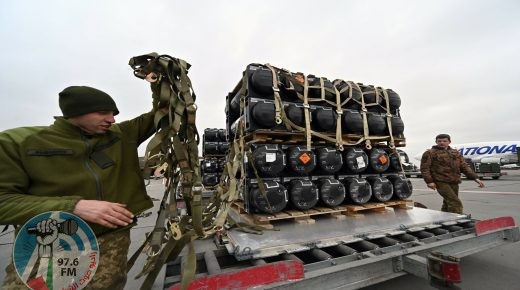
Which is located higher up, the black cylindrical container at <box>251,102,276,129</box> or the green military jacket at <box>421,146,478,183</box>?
the black cylindrical container at <box>251,102,276,129</box>

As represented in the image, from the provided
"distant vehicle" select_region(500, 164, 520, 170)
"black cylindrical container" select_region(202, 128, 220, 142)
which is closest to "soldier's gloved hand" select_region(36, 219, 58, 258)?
"black cylindrical container" select_region(202, 128, 220, 142)

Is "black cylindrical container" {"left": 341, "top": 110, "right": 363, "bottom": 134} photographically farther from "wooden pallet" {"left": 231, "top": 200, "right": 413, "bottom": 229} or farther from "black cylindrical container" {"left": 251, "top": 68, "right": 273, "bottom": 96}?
"black cylindrical container" {"left": 251, "top": 68, "right": 273, "bottom": 96}

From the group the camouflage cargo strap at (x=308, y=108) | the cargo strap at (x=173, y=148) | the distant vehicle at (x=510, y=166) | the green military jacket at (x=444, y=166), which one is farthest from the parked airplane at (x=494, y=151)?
the cargo strap at (x=173, y=148)

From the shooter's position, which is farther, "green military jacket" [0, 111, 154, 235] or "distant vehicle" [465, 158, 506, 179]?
"distant vehicle" [465, 158, 506, 179]

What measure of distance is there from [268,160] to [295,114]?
807 millimetres

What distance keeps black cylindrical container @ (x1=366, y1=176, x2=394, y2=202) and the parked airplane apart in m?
29.5

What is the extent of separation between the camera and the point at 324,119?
338cm

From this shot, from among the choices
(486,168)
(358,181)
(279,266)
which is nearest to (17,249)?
(279,266)

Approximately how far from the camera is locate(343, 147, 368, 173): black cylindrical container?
11.4 feet

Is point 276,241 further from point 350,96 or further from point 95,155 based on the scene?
point 350,96

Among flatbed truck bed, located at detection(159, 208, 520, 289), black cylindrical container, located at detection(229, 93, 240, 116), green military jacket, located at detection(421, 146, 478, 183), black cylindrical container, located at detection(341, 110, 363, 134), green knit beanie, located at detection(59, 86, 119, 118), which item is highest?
black cylindrical container, located at detection(229, 93, 240, 116)

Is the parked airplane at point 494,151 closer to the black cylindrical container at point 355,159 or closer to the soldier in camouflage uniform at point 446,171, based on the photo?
the soldier in camouflage uniform at point 446,171

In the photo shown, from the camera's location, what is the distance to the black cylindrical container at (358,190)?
3379 mm

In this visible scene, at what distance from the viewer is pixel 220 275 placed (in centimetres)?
145
